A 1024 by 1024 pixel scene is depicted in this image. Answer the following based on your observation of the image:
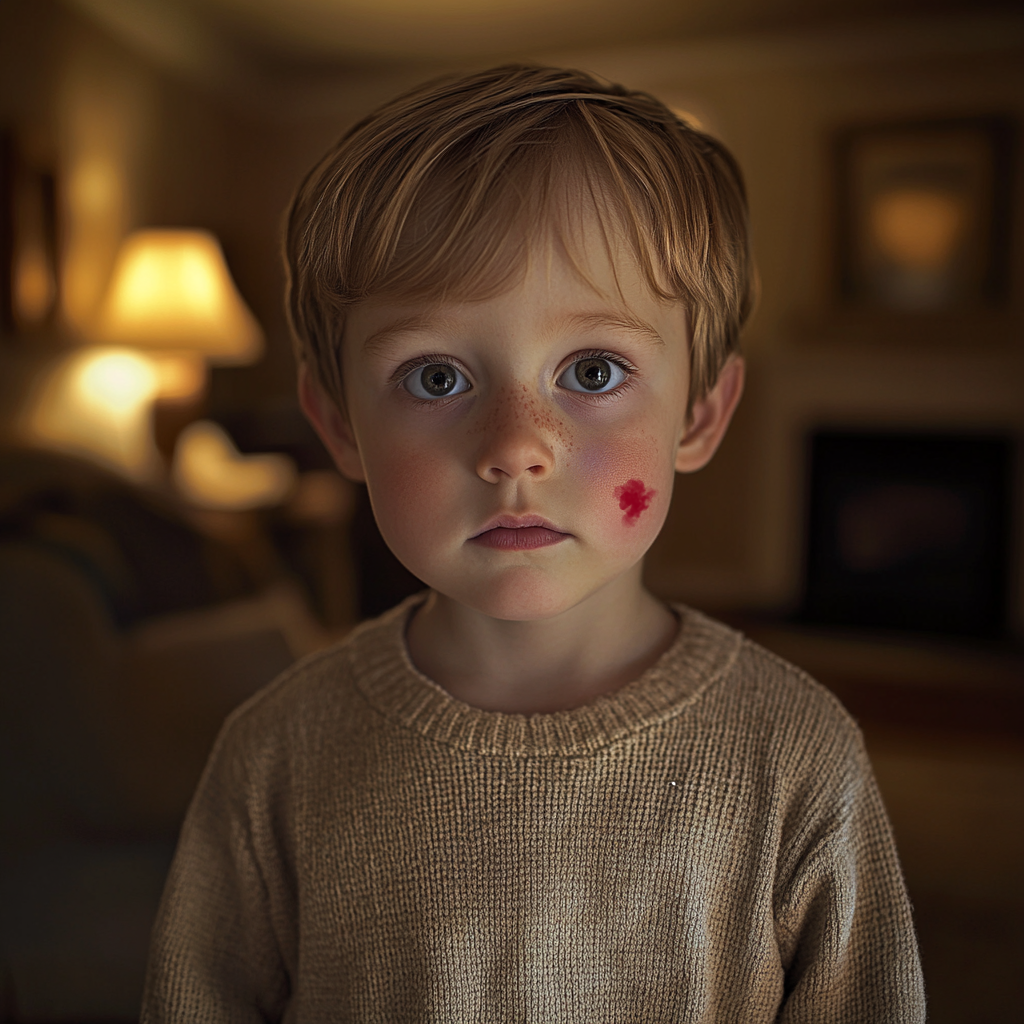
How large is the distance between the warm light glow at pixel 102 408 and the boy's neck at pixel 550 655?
2198 mm

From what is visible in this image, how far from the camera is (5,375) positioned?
7.85 ft

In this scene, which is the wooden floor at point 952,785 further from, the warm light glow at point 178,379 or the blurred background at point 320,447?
the warm light glow at point 178,379

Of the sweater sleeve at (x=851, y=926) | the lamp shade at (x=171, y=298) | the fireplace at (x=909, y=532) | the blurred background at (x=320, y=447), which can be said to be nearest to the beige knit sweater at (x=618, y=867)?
the sweater sleeve at (x=851, y=926)

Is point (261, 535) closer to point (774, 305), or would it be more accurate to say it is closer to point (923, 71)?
point (774, 305)

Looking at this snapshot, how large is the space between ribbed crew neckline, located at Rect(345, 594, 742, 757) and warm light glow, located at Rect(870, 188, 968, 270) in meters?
3.24

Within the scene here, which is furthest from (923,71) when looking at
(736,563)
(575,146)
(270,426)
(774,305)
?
(575,146)

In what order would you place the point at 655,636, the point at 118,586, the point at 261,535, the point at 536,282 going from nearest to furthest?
1. the point at 536,282
2. the point at 655,636
3. the point at 118,586
4. the point at 261,535

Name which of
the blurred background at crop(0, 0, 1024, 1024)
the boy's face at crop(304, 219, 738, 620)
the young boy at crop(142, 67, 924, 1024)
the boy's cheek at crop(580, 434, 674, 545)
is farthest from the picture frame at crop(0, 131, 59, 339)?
the boy's cheek at crop(580, 434, 674, 545)

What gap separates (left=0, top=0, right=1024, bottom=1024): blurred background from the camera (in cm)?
117

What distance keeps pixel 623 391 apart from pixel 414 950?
0.35 metres

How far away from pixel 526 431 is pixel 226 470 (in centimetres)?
278

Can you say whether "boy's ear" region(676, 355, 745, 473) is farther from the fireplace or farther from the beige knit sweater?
the fireplace

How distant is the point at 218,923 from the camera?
62cm

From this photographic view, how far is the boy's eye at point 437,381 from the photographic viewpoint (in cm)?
50
